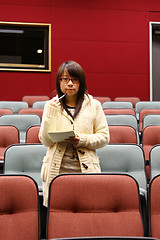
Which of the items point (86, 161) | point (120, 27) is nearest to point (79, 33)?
point (120, 27)

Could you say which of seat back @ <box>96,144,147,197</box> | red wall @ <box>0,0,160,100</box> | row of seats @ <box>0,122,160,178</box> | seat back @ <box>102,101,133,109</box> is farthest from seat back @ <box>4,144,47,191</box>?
red wall @ <box>0,0,160,100</box>

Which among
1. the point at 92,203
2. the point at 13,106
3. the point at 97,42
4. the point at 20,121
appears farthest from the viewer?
the point at 97,42

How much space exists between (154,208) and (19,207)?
0.32 metres

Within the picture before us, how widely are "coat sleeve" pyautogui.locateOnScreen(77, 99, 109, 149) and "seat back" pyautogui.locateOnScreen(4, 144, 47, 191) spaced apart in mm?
384

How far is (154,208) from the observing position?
2.64 feet

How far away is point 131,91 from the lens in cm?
364

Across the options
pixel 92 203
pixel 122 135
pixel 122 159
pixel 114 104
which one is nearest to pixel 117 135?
pixel 122 135

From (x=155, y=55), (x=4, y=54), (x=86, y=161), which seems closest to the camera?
(x=86, y=161)

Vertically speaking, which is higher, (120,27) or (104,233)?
(120,27)

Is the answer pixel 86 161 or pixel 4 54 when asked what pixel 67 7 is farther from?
pixel 86 161

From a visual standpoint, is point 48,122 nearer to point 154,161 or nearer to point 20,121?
point 154,161

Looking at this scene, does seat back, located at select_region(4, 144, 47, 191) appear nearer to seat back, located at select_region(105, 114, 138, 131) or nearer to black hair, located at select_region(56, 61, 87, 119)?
black hair, located at select_region(56, 61, 87, 119)

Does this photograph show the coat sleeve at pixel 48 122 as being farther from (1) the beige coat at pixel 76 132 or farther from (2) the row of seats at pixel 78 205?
(2) the row of seats at pixel 78 205

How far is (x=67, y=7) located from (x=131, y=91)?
113 cm
